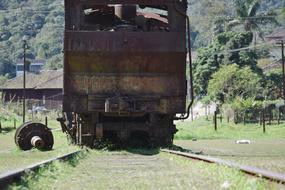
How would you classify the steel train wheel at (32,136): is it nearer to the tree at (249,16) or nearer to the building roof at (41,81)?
the building roof at (41,81)

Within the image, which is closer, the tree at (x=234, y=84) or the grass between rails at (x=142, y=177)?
the grass between rails at (x=142, y=177)

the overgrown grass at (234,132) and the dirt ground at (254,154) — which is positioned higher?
the overgrown grass at (234,132)

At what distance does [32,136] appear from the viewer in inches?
695

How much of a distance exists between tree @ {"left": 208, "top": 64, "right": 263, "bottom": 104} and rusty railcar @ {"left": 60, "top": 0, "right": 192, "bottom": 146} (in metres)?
44.6

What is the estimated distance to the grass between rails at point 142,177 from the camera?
23.6ft

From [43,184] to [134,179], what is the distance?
1190 mm

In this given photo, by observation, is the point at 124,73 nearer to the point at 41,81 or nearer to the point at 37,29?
the point at 41,81

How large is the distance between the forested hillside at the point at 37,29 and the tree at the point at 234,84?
6720 cm

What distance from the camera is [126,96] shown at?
16188 millimetres

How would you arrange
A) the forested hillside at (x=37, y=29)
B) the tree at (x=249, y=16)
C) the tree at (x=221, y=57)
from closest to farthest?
the tree at (x=221, y=57), the tree at (x=249, y=16), the forested hillside at (x=37, y=29)

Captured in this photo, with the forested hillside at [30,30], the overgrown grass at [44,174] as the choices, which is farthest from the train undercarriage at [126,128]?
the forested hillside at [30,30]

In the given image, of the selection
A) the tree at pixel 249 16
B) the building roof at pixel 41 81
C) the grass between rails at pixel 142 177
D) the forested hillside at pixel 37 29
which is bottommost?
the grass between rails at pixel 142 177

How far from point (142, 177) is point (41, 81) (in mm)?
81048

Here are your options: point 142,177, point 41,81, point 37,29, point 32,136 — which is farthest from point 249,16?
point 37,29
